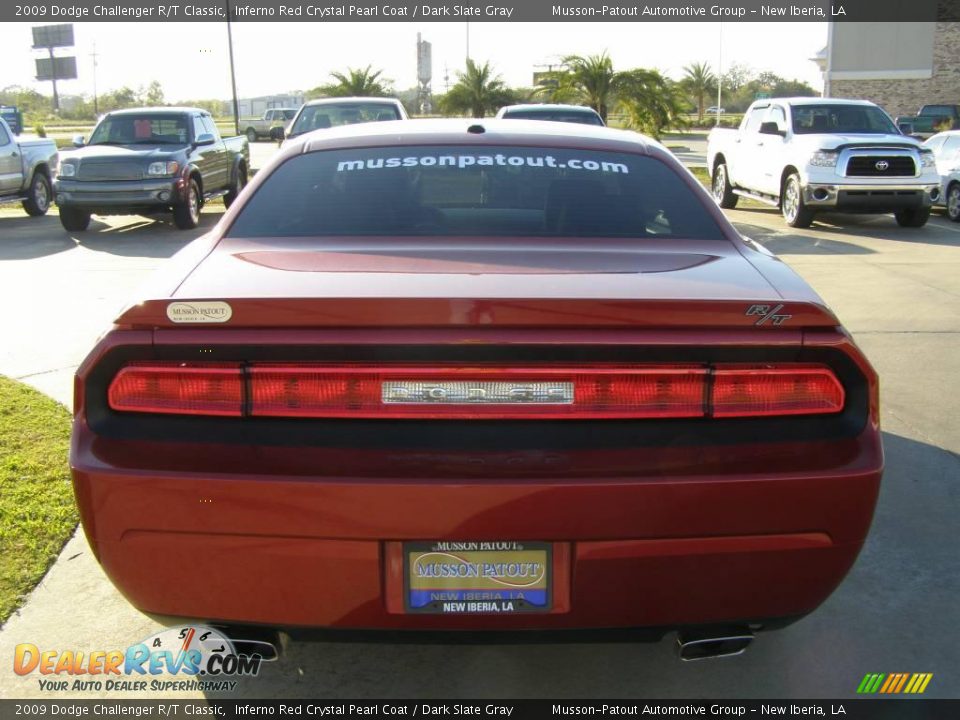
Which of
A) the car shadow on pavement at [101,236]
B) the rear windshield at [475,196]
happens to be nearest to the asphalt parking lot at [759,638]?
the rear windshield at [475,196]

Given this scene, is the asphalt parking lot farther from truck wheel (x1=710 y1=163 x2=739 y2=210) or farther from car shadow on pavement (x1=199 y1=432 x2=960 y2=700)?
truck wheel (x1=710 y1=163 x2=739 y2=210)

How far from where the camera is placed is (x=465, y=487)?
221cm

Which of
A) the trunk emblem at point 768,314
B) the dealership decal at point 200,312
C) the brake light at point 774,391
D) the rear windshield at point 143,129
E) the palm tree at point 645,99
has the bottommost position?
the brake light at point 774,391

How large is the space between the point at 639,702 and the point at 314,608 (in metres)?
1.08

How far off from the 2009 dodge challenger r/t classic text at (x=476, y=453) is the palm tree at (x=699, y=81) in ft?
209

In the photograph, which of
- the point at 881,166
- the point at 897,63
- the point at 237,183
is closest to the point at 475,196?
the point at 881,166

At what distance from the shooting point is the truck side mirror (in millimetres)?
14352

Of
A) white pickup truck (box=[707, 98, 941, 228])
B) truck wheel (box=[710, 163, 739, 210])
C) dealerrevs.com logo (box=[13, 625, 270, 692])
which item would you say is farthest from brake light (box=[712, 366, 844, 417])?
truck wheel (box=[710, 163, 739, 210])

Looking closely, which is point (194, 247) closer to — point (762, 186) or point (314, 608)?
point (314, 608)

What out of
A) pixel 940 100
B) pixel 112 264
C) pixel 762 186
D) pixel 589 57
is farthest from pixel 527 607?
pixel 940 100

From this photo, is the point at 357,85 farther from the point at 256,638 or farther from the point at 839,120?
the point at 256,638

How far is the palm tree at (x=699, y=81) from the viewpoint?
63.5m

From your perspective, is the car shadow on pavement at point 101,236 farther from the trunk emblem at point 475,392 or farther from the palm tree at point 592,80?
the palm tree at point 592,80

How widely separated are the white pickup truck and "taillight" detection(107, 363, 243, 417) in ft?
40.7
